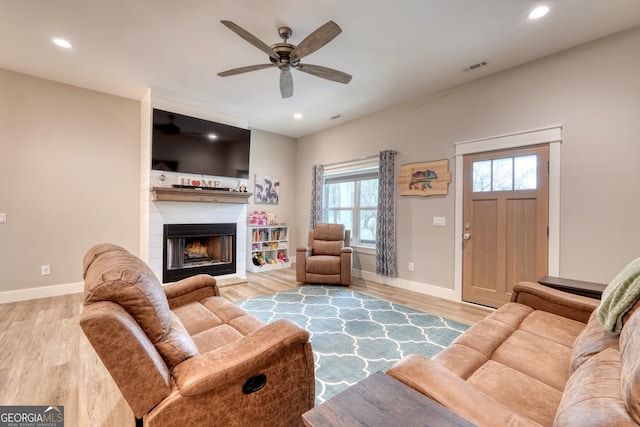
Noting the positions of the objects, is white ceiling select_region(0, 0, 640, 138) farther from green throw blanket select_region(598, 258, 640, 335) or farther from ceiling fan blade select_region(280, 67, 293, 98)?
green throw blanket select_region(598, 258, 640, 335)

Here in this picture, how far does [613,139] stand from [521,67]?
→ 1212 millimetres

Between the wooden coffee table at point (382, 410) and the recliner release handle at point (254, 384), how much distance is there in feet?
1.52

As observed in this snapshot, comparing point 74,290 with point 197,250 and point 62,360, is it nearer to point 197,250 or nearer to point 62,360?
point 197,250

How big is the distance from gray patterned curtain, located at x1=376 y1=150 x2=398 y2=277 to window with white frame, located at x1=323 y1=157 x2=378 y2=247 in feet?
1.18

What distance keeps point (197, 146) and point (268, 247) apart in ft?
7.83

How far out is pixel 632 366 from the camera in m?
0.73

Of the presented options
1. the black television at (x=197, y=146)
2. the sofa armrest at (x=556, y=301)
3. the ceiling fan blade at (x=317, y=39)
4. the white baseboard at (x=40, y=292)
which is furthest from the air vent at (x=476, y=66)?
the white baseboard at (x=40, y=292)

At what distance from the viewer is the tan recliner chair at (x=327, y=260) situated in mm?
4348

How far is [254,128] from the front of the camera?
18.6 ft

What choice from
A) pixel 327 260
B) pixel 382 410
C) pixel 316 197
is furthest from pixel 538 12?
pixel 316 197

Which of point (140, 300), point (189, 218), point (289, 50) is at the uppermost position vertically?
point (289, 50)

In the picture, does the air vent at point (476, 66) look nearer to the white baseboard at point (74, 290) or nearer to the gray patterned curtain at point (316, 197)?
the white baseboard at point (74, 290)

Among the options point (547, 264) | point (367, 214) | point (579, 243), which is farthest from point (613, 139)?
point (367, 214)

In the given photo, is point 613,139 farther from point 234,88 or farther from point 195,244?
point 195,244
